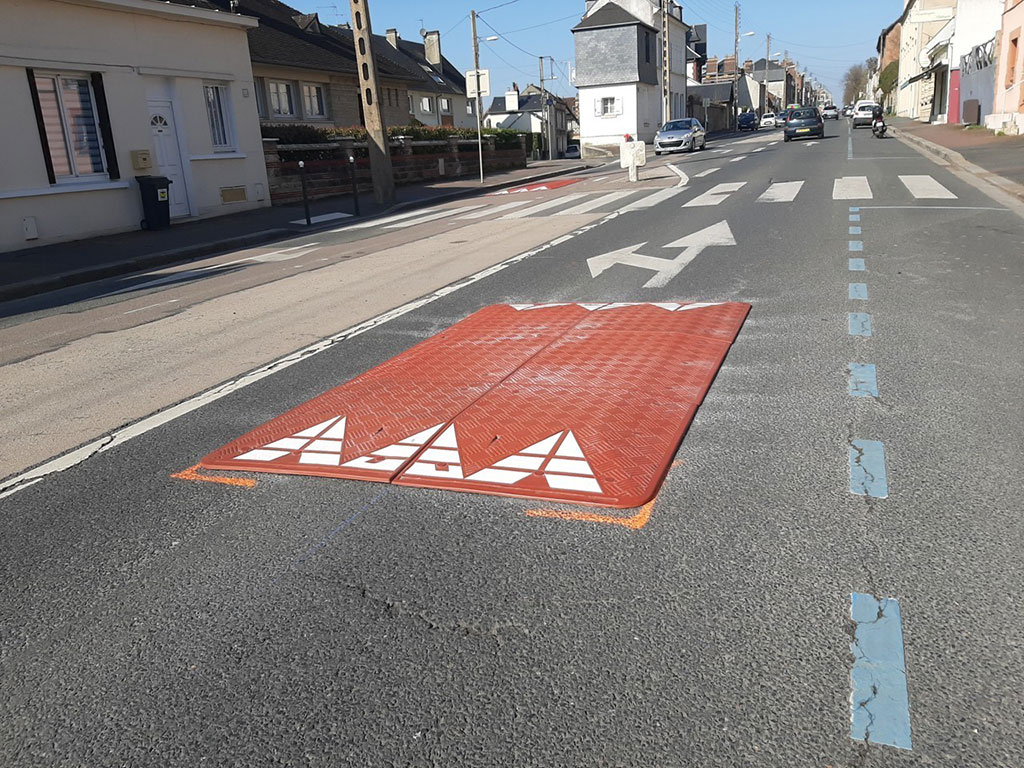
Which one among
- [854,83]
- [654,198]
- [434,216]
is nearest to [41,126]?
[434,216]

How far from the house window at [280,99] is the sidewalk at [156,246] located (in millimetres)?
12418

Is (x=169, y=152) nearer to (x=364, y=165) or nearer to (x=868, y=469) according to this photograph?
(x=364, y=165)

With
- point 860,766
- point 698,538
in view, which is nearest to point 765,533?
point 698,538

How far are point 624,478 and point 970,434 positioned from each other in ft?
5.98

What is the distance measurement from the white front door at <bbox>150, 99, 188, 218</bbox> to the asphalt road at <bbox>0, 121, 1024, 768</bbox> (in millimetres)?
15198

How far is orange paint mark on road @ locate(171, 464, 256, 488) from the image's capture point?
4.07 m

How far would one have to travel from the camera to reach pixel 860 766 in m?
2.14

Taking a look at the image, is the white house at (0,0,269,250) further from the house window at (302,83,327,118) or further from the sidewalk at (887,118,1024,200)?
the sidewalk at (887,118,1024,200)

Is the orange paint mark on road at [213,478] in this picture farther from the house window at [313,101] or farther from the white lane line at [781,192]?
the house window at [313,101]

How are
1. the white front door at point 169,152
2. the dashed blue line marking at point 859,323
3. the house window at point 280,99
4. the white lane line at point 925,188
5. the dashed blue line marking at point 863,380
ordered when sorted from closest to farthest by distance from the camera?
the dashed blue line marking at point 863,380, the dashed blue line marking at point 859,323, the white lane line at point 925,188, the white front door at point 169,152, the house window at point 280,99

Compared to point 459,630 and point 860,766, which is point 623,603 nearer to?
point 459,630

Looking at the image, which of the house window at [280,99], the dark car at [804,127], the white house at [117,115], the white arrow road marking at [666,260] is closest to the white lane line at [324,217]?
the white house at [117,115]

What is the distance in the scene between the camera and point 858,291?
24.7 feet

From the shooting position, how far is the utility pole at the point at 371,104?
20734 mm
